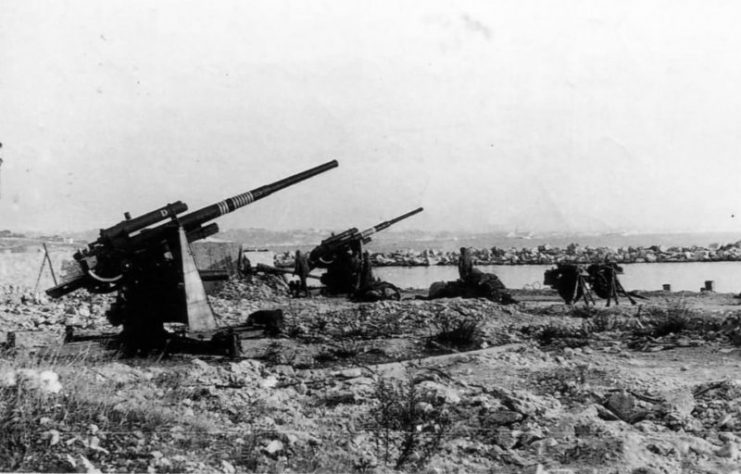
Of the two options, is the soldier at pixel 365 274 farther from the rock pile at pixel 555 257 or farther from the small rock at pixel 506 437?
the rock pile at pixel 555 257

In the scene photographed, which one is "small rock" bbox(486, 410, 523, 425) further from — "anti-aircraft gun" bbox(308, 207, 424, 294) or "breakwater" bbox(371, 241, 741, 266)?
"breakwater" bbox(371, 241, 741, 266)

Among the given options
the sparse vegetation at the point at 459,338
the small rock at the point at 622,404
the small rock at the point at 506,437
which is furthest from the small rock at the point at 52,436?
the sparse vegetation at the point at 459,338

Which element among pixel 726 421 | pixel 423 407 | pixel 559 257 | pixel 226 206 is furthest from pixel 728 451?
pixel 559 257

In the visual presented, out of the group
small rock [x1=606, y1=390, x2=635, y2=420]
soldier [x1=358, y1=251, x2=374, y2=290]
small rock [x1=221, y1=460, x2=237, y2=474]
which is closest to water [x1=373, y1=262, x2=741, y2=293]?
soldier [x1=358, y1=251, x2=374, y2=290]

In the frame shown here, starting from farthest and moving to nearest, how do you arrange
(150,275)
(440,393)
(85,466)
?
(150,275) → (440,393) → (85,466)

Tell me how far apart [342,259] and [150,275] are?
9.79m

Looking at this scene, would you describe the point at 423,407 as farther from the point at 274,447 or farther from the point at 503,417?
the point at 274,447

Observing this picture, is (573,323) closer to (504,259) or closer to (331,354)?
(331,354)

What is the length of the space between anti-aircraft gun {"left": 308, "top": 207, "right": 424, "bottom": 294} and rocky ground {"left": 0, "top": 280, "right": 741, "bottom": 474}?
7.61 m

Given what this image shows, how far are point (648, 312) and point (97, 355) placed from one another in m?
10.4

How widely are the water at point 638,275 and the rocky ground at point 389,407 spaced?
15.7 meters

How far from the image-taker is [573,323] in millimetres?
12203

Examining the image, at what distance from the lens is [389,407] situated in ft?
18.7

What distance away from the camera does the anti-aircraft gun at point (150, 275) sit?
339 inches
